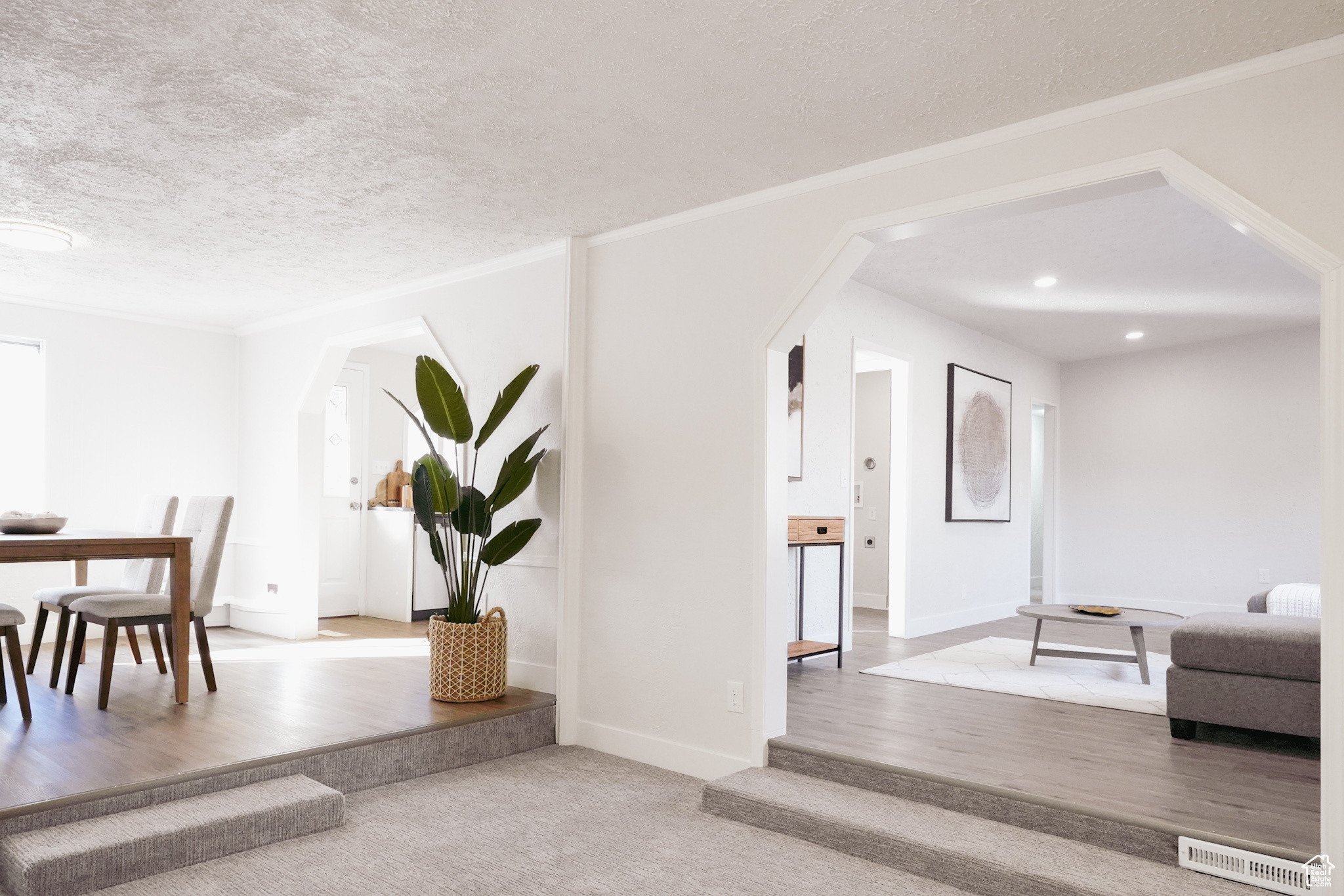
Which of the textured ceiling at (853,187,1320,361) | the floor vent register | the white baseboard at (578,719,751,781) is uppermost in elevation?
the textured ceiling at (853,187,1320,361)

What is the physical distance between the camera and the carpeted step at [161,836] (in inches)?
102

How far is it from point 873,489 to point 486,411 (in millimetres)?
4675

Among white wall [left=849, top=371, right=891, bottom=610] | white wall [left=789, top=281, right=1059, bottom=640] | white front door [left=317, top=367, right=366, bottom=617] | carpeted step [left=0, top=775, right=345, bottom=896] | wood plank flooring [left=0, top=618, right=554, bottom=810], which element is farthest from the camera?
white wall [left=849, top=371, right=891, bottom=610]

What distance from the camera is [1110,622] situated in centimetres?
475

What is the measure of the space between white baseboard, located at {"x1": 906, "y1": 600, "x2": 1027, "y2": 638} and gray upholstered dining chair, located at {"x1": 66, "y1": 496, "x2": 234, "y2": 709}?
4.38m

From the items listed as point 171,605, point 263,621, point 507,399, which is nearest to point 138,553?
point 171,605

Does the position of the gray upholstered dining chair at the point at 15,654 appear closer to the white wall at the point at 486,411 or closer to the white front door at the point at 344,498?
the white wall at the point at 486,411

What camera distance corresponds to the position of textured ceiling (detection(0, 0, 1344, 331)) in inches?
91.0

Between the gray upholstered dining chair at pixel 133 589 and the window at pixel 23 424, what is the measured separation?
4.82 ft

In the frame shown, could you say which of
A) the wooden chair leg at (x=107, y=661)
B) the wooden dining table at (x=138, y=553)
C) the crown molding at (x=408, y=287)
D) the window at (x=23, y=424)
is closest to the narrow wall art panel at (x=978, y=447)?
the crown molding at (x=408, y=287)

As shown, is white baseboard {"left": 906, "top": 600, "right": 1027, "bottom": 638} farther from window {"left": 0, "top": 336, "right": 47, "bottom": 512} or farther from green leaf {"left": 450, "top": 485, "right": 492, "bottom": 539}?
window {"left": 0, "top": 336, "right": 47, "bottom": 512}

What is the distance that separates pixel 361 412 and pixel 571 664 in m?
4.20

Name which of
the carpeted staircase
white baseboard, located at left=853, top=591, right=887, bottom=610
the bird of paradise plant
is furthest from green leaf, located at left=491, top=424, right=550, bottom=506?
white baseboard, located at left=853, top=591, right=887, bottom=610

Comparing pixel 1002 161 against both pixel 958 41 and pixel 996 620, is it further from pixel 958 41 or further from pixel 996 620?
pixel 996 620
